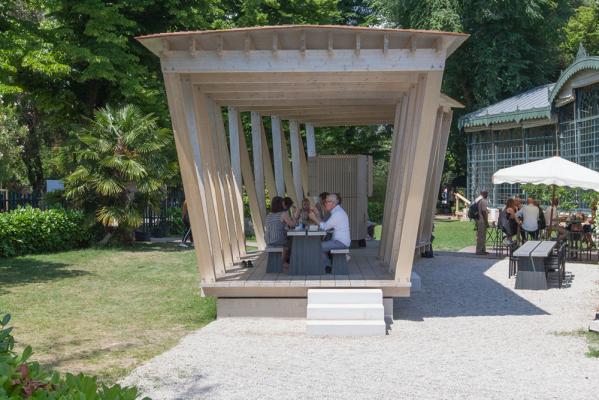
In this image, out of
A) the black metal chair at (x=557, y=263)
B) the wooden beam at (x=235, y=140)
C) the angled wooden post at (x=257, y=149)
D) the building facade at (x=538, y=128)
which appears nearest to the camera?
the black metal chair at (x=557, y=263)

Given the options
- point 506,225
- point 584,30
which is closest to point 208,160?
point 506,225

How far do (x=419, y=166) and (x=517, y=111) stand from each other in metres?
20.1

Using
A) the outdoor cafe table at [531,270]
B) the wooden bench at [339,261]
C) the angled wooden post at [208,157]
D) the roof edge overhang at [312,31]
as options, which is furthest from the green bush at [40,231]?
the outdoor cafe table at [531,270]

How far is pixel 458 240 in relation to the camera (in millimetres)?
23828

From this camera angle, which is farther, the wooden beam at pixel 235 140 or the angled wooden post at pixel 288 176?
the angled wooden post at pixel 288 176

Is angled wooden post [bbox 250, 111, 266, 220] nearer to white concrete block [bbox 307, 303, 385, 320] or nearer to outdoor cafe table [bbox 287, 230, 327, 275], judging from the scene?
outdoor cafe table [bbox 287, 230, 327, 275]

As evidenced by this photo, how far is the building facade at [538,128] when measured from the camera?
76.9ft

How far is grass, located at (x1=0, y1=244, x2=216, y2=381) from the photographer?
808 centimetres

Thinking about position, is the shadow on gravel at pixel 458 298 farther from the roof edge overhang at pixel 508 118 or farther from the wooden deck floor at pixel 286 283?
the roof edge overhang at pixel 508 118

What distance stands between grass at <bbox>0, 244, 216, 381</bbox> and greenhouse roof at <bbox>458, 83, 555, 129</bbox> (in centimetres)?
1474

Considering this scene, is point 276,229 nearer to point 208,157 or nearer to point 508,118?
point 208,157

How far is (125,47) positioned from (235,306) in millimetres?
13603

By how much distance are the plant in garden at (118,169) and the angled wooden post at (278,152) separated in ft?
12.3

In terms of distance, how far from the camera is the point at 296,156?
765 inches
